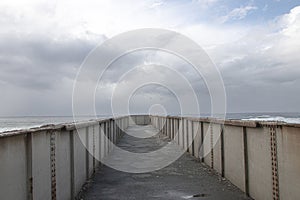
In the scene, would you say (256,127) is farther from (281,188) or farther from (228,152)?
(228,152)

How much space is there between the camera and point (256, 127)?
567 cm

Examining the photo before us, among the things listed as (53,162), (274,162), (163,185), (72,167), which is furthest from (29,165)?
(163,185)

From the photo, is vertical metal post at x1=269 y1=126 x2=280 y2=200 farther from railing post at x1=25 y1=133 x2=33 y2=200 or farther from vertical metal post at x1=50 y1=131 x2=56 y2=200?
railing post at x1=25 y1=133 x2=33 y2=200

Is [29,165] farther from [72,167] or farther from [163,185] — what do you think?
[163,185]

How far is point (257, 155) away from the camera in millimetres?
5699

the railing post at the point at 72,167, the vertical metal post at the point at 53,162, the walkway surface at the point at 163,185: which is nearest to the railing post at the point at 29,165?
the vertical metal post at the point at 53,162

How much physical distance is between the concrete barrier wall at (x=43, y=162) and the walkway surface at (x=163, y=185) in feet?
1.91

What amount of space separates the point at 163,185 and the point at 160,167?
8.00 feet

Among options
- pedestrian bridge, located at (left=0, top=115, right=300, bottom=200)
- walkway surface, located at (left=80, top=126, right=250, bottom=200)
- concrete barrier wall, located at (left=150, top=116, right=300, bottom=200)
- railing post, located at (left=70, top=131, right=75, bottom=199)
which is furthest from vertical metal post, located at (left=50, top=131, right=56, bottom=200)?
concrete barrier wall, located at (left=150, top=116, right=300, bottom=200)

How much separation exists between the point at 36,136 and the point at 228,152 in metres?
4.94

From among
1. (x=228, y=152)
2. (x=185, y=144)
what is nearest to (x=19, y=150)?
(x=228, y=152)

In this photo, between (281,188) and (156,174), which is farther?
(156,174)

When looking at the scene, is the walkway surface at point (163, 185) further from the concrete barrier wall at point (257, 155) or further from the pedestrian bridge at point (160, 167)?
the concrete barrier wall at point (257, 155)

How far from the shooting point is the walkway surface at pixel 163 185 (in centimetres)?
639
